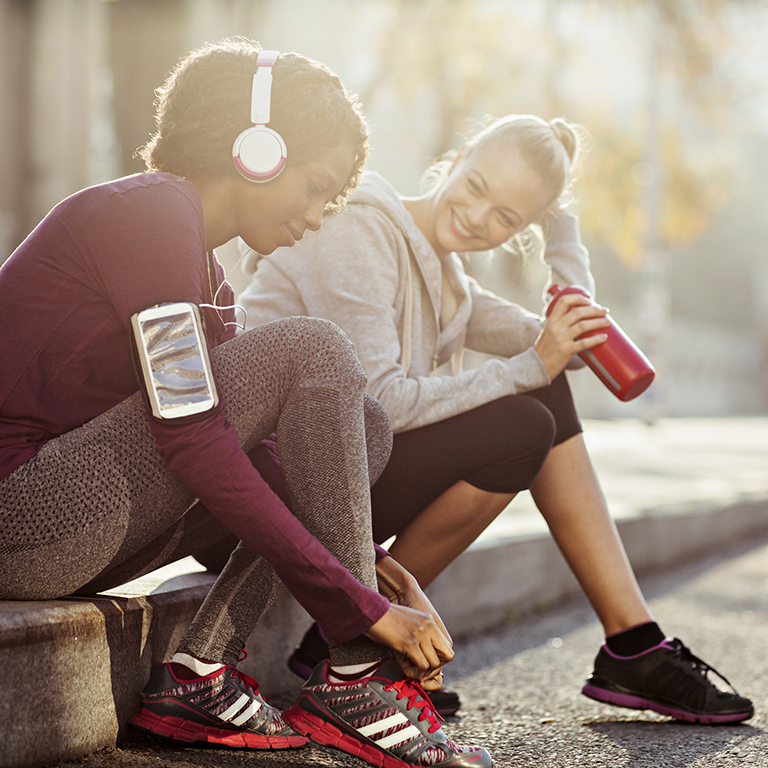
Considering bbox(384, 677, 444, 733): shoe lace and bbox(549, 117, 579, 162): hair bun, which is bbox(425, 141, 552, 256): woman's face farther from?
bbox(384, 677, 444, 733): shoe lace

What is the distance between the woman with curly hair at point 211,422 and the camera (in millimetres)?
1392

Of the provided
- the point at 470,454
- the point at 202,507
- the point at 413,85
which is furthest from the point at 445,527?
the point at 413,85

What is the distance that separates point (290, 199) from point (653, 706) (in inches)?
53.9

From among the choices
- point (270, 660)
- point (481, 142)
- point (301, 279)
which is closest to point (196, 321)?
point (301, 279)

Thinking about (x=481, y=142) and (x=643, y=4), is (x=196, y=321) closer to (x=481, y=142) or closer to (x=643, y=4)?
(x=481, y=142)

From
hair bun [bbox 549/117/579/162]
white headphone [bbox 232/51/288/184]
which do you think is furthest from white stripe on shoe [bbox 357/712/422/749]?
hair bun [bbox 549/117/579/162]

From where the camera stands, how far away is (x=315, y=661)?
2.18 metres

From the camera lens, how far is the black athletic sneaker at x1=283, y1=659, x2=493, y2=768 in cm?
157

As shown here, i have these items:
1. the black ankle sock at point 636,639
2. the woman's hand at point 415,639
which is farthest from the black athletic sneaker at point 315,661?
the woman's hand at point 415,639

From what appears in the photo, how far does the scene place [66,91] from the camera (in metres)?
5.43

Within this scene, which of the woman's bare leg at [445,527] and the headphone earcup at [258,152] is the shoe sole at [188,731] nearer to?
the woman's bare leg at [445,527]

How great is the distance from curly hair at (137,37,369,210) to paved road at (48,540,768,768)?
1.00 m

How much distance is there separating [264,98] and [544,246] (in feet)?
4.65

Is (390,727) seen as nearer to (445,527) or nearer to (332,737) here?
(332,737)
